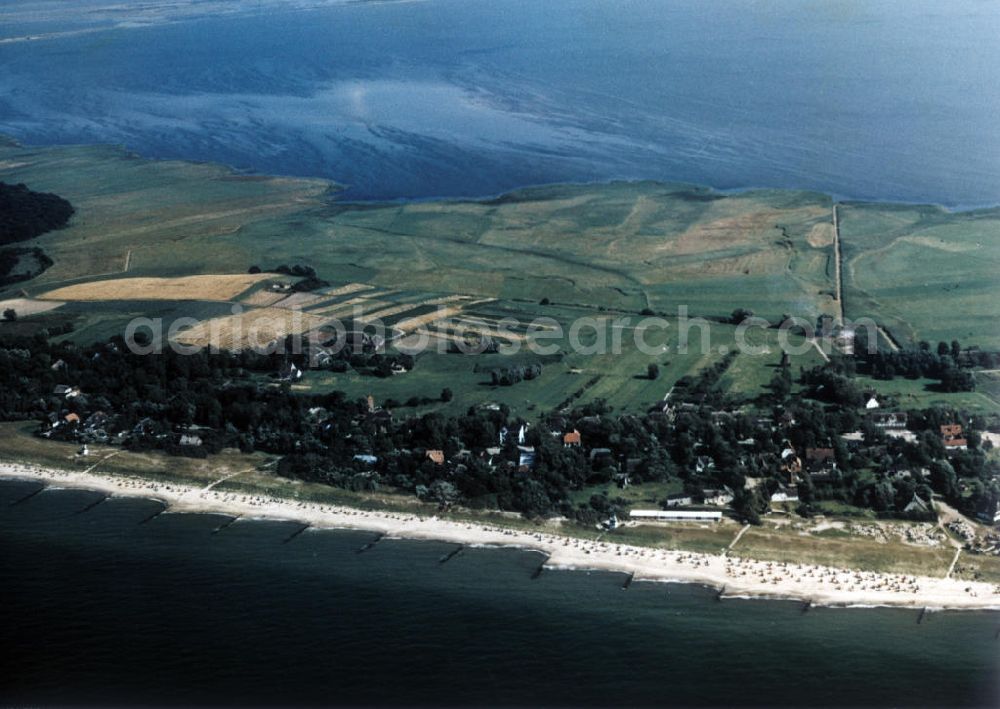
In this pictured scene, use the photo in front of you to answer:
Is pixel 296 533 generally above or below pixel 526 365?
below

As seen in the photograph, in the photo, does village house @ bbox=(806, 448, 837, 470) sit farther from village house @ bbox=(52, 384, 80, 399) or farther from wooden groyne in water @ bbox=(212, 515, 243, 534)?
village house @ bbox=(52, 384, 80, 399)

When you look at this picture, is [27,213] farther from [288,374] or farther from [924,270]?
[924,270]

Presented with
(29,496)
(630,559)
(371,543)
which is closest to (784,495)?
(630,559)

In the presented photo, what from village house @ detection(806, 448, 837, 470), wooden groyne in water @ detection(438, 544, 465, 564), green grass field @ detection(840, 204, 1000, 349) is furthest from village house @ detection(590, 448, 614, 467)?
green grass field @ detection(840, 204, 1000, 349)

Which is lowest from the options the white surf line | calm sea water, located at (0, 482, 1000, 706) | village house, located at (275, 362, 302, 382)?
calm sea water, located at (0, 482, 1000, 706)

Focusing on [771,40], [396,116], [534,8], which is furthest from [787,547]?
[534,8]

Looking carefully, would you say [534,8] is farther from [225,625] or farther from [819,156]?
[225,625]
